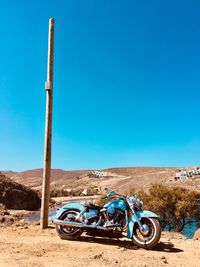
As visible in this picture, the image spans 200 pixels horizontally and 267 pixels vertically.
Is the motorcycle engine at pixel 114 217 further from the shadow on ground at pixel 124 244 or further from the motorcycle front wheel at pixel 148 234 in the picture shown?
the shadow on ground at pixel 124 244

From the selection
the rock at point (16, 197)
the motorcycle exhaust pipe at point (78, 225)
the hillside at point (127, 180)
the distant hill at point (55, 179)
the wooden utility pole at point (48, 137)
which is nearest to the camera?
the motorcycle exhaust pipe at point (78, 225)

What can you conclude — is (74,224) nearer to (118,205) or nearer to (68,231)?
(68,231)

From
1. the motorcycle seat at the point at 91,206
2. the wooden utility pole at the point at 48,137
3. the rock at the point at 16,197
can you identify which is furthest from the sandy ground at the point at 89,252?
the rock at the point at 16,197

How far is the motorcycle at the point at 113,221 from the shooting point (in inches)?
272

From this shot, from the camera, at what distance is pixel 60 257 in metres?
6.08

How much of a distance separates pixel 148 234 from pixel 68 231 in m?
2.04

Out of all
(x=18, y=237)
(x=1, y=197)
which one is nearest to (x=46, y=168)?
(x=18, y=237)

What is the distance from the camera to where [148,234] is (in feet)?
22.7

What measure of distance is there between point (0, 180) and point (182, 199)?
632 inches

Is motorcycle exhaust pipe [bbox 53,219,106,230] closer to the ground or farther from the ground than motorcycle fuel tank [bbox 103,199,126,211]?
closer to the ground

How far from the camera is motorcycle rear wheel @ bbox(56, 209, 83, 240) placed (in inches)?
303

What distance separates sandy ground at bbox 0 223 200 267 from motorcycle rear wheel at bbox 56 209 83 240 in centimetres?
17

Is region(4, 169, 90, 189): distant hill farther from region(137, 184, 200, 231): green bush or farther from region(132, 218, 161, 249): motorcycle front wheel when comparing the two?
→ region(132, 218, 161, 249): motorcycle front wheel

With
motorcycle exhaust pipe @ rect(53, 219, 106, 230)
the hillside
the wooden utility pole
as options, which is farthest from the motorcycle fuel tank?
the hillside
